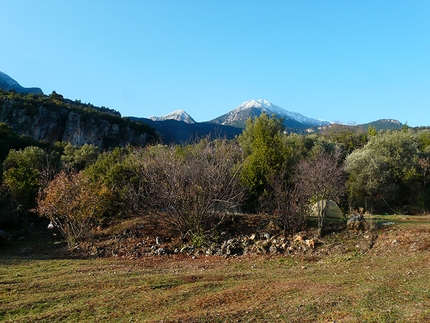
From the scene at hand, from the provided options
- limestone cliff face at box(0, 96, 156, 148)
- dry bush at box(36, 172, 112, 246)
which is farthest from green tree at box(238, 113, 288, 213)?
limestone cliff face at box(0, 96, 156, 148)

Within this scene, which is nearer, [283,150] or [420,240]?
[420,240]

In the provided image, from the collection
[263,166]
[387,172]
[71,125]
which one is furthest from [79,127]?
[387,172]

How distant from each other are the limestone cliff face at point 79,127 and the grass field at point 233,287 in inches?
2121

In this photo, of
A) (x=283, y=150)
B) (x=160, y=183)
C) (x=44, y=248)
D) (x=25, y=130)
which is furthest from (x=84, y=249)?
(x=25, y=130)

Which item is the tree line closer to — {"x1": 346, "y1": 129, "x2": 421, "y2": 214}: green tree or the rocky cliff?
{"x1": 346, "y1": 129, "x2": 421, "y2": 214}: green tree

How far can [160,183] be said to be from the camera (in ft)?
53.0

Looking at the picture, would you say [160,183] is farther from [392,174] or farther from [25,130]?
[25,130]

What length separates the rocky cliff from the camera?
63.2m

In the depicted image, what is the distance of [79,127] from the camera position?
226ft

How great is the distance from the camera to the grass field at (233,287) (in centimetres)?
644

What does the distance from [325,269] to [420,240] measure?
15.5 ft

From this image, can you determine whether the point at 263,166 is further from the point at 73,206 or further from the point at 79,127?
the point at 79,127

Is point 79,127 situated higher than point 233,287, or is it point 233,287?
point 79,127

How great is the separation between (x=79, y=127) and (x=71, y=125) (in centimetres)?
186
